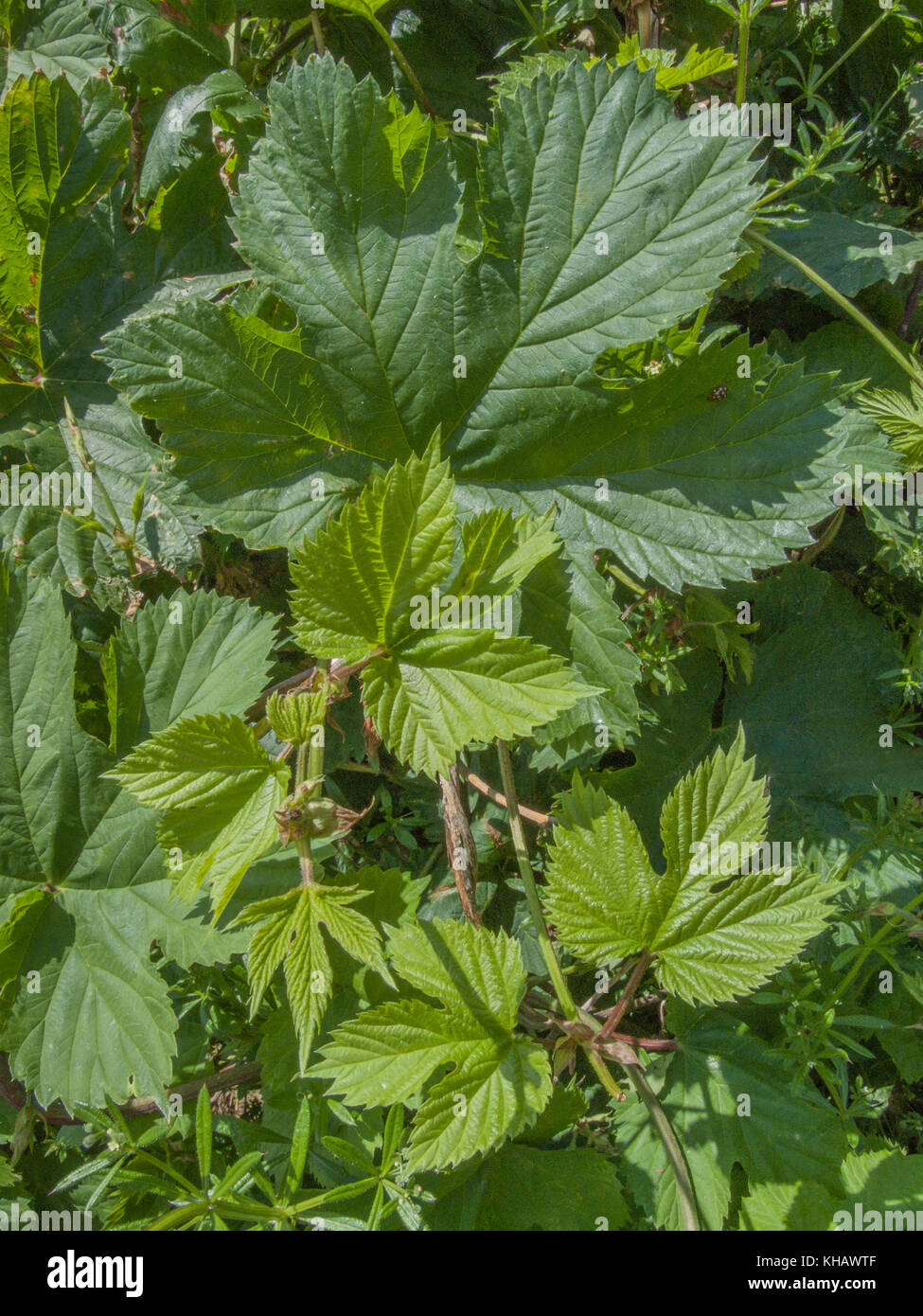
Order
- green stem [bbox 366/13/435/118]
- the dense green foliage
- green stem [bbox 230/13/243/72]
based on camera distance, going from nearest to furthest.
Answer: the dense green foliage, green stem [bbox 366/13/435/118], green stem [bbox 230/13/243/72]

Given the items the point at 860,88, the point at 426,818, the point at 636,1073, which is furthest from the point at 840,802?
the point at 860,88

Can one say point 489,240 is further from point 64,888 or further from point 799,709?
point 64,888

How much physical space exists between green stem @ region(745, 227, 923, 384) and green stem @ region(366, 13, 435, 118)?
791mm

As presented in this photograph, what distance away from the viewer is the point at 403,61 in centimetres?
209

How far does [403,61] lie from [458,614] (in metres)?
1.44

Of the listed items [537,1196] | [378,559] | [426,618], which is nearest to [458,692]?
[426,618]

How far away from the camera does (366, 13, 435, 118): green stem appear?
6.56ft

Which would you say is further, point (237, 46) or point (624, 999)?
point (237, 46)

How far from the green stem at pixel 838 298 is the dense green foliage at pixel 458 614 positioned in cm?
2

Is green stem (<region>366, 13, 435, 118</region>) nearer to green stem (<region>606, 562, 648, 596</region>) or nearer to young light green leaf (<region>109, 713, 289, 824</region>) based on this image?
green stem (<region>606, 562, 648, 596</region>)

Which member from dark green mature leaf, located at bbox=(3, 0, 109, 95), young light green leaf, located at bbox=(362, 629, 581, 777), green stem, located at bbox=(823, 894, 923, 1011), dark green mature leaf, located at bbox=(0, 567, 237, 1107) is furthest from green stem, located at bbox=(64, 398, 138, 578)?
green stem, located at bbox=(823, 894, 923, 1011)

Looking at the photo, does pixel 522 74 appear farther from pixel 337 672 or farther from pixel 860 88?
pixel 337 672

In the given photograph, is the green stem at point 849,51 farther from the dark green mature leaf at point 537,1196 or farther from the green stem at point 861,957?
the dark green mature leaf at point 537,1196

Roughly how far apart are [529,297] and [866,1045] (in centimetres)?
184
